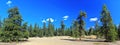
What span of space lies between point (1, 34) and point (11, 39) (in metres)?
2.78

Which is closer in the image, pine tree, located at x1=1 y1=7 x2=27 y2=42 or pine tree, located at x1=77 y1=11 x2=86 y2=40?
pine tree, located at x1=1 y1=7 x2=27 y2=42

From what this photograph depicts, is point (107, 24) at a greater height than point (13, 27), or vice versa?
point (107, 24)

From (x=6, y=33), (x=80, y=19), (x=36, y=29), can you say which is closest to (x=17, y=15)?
(x=6, y=33)

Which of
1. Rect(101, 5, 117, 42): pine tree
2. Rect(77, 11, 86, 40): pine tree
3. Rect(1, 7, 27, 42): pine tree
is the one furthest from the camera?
Rect(77, 11, 86, 40): pine tree

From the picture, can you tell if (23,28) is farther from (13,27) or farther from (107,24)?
(107,24)

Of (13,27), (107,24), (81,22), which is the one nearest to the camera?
(13,27)

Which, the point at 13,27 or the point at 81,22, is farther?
the point at 81,22

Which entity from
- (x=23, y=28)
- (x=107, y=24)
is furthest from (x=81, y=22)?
(x=23, y=28)

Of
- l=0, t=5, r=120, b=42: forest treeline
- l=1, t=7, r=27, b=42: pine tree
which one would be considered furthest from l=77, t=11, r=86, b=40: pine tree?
l=1, t=7, r=27, b=42: pine tree

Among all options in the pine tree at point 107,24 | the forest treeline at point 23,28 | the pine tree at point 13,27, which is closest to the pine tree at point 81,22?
the forest treeline at point 23,28

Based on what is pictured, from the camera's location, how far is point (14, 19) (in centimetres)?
6419

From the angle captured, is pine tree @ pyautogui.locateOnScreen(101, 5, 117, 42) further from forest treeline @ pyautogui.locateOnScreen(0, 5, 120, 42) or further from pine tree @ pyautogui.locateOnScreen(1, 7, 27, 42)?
pine tree @ pyautogui.locateOnScreen(1, 7, 27, 42)

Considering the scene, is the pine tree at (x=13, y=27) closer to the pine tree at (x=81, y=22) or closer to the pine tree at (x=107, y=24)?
the pine tree at (x=107, y=24)

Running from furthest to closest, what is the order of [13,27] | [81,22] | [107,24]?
[81,22]
[107,24]
[13,27]
